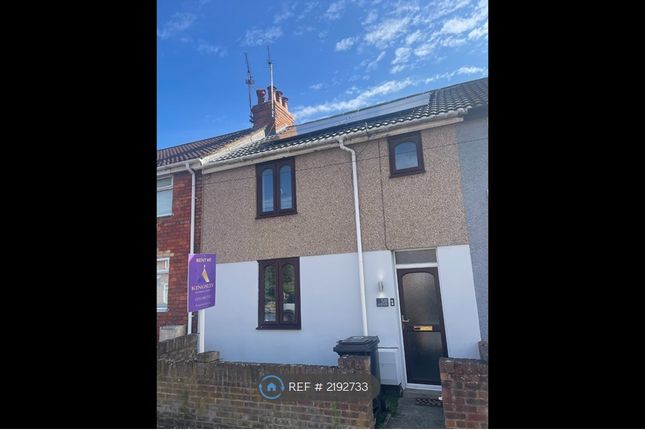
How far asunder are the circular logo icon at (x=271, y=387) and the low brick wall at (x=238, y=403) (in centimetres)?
6

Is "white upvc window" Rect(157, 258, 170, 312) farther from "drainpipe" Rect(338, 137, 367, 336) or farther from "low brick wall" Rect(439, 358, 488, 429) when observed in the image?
"low brick wall" Rect(439, 358, 488, 429)

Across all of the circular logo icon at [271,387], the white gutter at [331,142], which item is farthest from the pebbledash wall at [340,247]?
the circular logo icon at [271,387]

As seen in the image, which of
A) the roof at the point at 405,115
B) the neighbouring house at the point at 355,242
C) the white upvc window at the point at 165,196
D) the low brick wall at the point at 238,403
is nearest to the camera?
the low brick wall at the point at 238,403

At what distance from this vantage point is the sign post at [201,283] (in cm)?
528

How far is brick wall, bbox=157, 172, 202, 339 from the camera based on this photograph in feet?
22.5

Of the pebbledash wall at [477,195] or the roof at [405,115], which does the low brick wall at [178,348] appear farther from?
the pebbledash wall at [477,195]

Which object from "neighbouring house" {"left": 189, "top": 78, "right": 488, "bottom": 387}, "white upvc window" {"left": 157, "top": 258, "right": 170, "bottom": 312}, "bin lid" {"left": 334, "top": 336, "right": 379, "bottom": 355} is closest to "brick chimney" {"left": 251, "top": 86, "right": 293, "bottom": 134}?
"neighbouring house" {"left": 189, "top": 78, "right": 488, "bottom": 387}

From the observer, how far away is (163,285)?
7074 mm

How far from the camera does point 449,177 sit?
17.7ft

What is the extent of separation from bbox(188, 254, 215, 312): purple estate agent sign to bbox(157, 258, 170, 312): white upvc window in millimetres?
1735

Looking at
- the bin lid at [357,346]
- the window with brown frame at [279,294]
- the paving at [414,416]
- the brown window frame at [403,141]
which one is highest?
the brown window frame at [403,141]

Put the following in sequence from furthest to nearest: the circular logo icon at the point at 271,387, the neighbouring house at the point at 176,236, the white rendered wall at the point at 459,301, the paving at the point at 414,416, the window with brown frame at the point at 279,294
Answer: the neighbouring house at the point at 176,236 → the window with brown frame at the point at 279,294 → the white rendered wall at the point at 459,301 → the paving at the point at 414,416 → the circular logo icon at the point at 271,387
